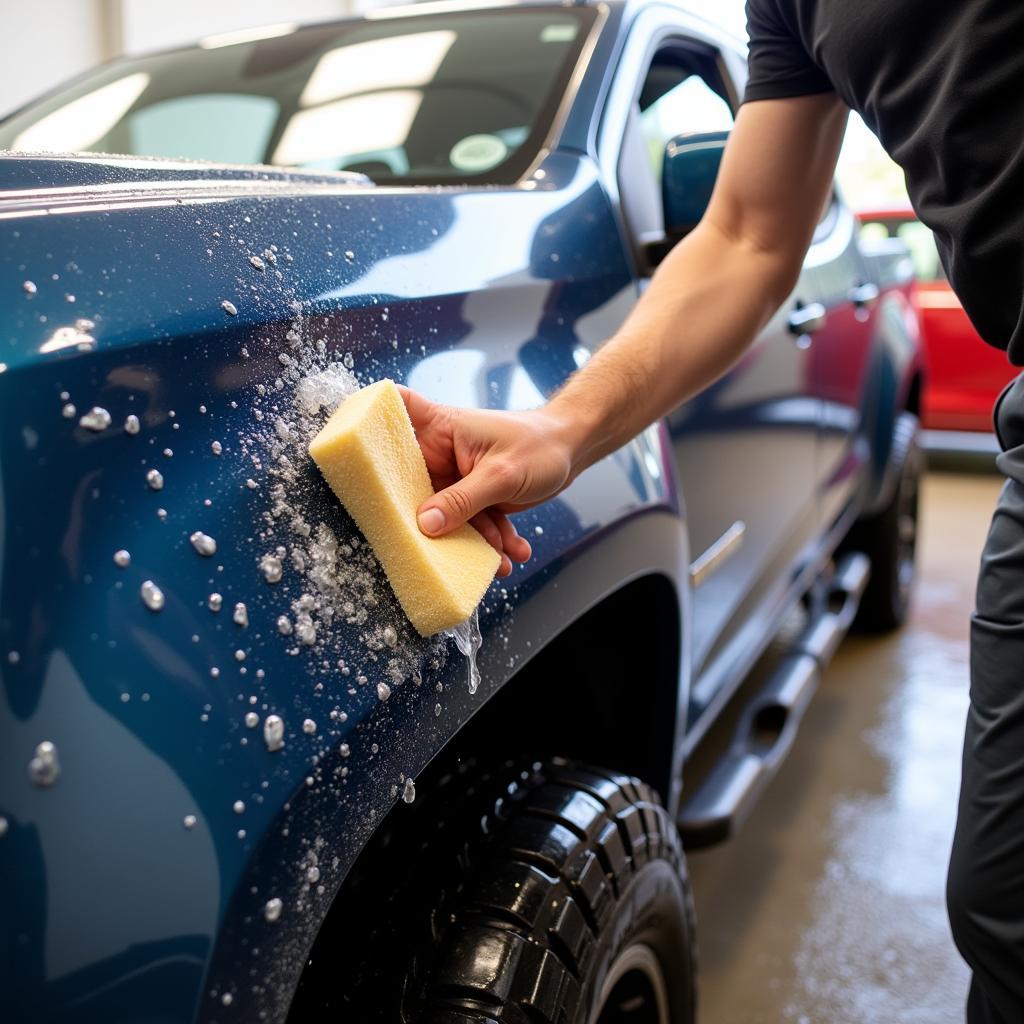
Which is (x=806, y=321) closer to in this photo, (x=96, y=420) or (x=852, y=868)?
(x=852, y=868)

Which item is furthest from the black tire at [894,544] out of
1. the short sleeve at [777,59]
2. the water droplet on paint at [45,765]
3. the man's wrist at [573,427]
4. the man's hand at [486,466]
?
the water droplet on paint at [45,765]

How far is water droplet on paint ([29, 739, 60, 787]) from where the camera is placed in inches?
21.3

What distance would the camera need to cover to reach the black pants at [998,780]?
865 millimetres

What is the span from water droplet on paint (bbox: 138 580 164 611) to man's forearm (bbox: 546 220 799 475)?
43 cm

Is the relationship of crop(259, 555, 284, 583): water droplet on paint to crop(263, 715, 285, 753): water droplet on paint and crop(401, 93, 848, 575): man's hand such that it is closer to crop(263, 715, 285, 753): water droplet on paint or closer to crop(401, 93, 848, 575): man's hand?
crop(263, 715, 285, 753): water droplet on paint

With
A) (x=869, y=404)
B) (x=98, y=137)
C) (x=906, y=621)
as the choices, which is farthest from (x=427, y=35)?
(x=906, y=621)

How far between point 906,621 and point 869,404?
1.03 metres

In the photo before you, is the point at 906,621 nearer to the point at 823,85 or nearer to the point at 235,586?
the point at 823,85

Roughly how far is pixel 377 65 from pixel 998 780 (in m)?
1.33

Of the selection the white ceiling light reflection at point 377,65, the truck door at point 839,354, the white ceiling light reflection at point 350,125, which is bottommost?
the truck door at point 839,354

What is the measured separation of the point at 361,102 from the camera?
167cm

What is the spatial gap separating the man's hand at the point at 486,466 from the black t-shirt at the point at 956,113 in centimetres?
37

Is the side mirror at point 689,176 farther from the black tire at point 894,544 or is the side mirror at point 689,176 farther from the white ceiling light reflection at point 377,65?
the black tire at point 894,544

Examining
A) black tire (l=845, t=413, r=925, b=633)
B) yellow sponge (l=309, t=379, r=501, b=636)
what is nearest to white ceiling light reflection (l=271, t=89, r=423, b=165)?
yellow sponge (l=309, t=379, r=501, b=636)
